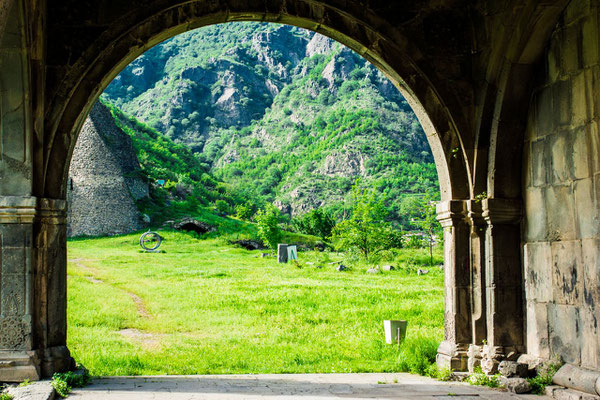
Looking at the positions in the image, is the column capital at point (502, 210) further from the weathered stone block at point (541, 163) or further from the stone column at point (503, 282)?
the weathered stone block at point (541, 163)

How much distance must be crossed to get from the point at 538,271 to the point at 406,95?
6.50 feet

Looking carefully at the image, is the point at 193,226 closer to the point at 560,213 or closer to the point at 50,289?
the point at 50,289

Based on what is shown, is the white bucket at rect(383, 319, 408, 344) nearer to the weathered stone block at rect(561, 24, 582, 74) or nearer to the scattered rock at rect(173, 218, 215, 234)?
the weathered stone block at rect(561, 24, 582, 74)

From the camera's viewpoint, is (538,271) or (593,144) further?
(538,271)

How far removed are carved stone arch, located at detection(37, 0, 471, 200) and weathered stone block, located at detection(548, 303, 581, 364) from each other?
4.29ft

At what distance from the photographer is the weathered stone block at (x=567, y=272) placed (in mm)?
4727

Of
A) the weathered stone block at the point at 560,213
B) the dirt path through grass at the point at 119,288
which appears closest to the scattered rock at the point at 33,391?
the weathered stone block at the point at 560,213

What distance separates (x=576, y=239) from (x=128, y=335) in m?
6.12

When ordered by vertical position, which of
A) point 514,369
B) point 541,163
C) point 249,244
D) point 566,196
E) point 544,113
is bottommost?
point 514,369

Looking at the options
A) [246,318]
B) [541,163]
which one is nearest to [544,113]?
[541,163]

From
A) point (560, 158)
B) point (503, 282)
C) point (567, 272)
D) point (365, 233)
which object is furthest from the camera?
point (365, 233)

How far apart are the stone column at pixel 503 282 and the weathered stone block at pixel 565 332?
369 millimetres

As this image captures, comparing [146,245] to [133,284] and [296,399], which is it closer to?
[133,284]

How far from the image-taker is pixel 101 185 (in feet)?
112
